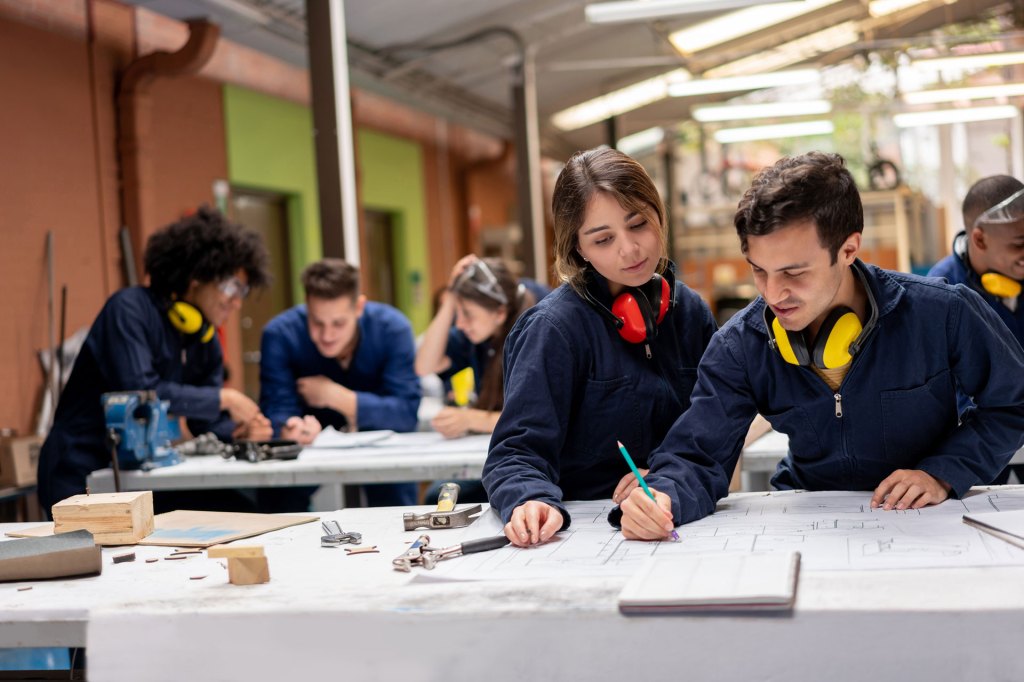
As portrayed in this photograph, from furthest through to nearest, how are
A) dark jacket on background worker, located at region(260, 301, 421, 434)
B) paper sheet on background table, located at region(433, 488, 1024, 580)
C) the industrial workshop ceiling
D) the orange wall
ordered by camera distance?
1. the industrial workshop ceiling
2. the orange wall
3. dark jacket on background worker, located at region(260, 301, 421, 434)
4. paper sheet on background table, located at region(433, 488, 1024, 580)

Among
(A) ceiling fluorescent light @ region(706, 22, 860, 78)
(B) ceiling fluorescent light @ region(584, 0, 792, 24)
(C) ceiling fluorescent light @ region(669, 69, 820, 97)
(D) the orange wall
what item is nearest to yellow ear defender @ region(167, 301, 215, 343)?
(D) the orange wall

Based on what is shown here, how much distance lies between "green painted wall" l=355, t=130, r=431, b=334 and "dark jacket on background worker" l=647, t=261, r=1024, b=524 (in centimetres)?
812

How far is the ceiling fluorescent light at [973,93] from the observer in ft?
31.0

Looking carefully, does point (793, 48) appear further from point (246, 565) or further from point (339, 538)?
point (246, 565)

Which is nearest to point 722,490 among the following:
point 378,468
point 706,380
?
point 706,380

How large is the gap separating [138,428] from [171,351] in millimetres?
452

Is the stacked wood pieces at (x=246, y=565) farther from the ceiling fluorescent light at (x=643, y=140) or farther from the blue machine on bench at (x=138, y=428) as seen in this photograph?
the ceiling fluorescent light at (x=643, y=140)

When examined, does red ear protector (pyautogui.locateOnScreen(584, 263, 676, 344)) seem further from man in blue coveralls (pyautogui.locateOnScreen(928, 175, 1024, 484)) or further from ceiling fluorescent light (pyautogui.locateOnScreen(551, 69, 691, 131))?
ceiling fluorescent light (pyautogui.locateOnScreen(551, 69, 691, 131))

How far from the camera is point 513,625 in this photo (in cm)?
136

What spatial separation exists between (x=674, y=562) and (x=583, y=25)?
828 centimetres

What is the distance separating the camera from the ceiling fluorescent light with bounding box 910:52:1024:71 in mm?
8609

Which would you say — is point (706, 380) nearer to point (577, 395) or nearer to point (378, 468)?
point (577, 395)

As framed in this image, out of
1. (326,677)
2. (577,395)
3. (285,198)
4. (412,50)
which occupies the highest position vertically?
(412,50)

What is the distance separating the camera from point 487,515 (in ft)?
6.58
